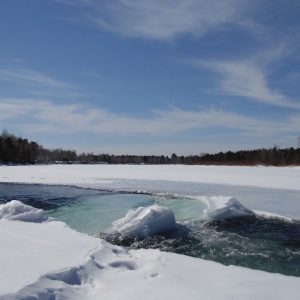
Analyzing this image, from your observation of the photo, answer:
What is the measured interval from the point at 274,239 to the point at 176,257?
3890mm


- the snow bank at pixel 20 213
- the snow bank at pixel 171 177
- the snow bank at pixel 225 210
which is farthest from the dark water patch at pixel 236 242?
the snow bank at pixel 171 177

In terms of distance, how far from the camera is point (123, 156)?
156250mm

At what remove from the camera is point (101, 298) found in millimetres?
3641

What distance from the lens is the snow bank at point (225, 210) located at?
34.3ft

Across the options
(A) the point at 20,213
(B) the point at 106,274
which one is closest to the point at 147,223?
(A) the point at 20,213

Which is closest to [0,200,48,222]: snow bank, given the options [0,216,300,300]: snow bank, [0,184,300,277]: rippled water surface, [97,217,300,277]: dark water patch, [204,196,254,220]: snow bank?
[0,184,300,277]: rippled water surface

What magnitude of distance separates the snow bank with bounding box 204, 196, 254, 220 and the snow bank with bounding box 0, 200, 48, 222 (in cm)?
520

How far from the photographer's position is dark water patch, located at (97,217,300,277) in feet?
20.7

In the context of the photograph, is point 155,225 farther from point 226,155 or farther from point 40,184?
point 226,155

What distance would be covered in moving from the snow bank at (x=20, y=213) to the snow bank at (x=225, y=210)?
17.1ft

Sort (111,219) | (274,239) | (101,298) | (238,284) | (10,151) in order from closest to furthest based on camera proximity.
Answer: (101,298)
(238,284)
(274,239)
(111,219)
(10,151)

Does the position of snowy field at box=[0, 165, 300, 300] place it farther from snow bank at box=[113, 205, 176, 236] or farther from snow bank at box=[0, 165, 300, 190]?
snow bank at box=[0, 165, 300, 190]

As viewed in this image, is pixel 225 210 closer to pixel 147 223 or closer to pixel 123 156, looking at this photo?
pixel 147 223

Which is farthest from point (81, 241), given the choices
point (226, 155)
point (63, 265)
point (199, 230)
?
point (226, 155)
